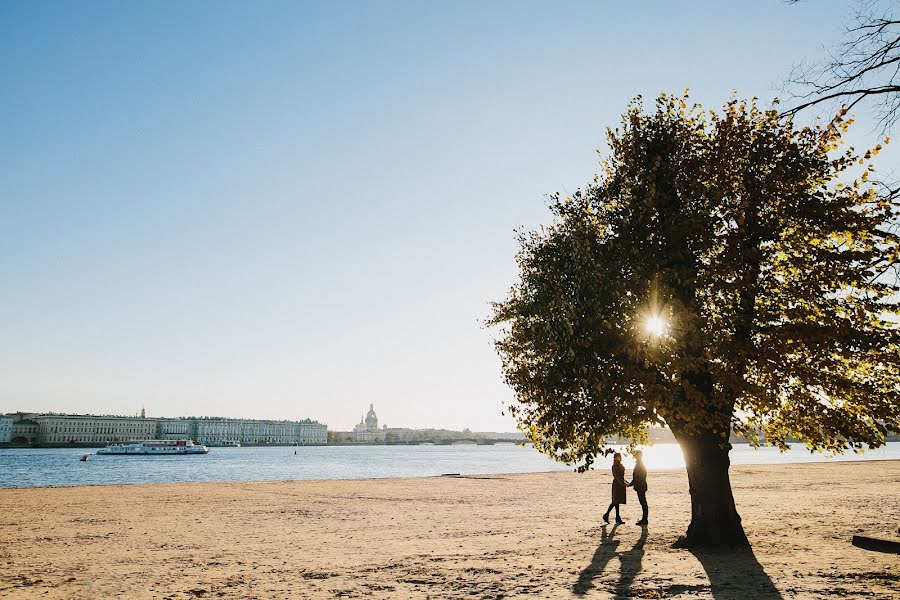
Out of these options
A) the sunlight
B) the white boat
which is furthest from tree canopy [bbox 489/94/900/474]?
the white boat

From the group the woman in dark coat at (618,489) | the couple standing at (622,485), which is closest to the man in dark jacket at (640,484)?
the couple standing at (622,485)

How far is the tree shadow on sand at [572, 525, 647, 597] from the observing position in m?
12.1

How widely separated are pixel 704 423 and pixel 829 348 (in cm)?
334

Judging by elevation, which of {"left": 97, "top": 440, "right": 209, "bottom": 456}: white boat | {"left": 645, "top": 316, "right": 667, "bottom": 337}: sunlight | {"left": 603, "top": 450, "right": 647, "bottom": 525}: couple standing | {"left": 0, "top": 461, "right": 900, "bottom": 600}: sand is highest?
{"left": 645, "top": 316, "right": 667, "bottom": 337}: sunlight

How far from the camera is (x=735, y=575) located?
12820 millimetres

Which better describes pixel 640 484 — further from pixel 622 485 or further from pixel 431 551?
pixel 431 551

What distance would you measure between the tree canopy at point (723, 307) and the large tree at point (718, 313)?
0.05m

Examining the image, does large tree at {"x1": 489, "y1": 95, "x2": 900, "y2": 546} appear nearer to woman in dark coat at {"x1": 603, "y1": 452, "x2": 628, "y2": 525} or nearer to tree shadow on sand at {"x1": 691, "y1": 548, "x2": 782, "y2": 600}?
tree shadow on sand at {"x1": 691, "y1": 548, "x2": 782, "y2": 600}

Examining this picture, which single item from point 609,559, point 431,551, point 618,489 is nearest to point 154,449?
point 618,489

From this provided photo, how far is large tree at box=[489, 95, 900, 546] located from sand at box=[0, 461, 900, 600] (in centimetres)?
281

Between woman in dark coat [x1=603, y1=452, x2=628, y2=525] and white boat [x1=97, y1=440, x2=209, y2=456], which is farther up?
woman in dark coat [x1=603, y1=452, x2=628, y2=525]

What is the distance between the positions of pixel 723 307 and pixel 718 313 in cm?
21

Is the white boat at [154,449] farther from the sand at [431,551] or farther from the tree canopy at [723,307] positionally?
the tree canopy at [723,307]

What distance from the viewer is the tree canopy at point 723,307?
47.3 ft
